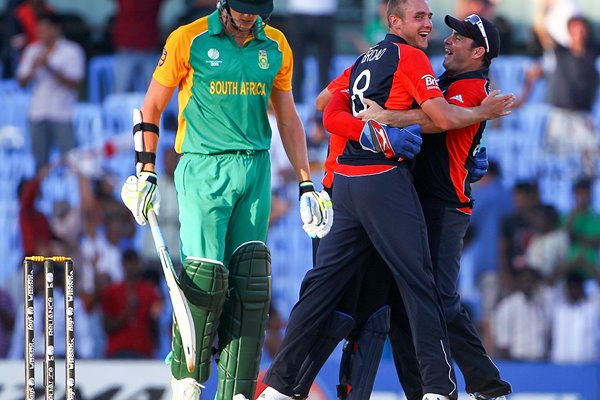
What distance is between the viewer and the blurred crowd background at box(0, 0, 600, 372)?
1051 cm

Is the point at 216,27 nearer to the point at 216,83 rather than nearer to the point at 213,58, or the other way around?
the point at 213,58

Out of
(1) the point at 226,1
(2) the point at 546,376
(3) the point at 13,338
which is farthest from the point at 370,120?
(3) the point at 13,338

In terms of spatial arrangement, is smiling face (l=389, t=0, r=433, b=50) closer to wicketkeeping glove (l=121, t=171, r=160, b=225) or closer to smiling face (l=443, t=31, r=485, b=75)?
smiling face (l=443, t=31, r=485, b=75)

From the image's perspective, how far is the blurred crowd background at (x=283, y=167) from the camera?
34.5 feet

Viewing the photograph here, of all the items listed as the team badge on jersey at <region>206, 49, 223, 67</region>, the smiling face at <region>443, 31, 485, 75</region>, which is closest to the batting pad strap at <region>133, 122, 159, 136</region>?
the team badge on jersey at <region>206, 49, 223, 67</region>

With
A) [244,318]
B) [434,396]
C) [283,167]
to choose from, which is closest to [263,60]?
[244,318]

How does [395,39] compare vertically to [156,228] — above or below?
above

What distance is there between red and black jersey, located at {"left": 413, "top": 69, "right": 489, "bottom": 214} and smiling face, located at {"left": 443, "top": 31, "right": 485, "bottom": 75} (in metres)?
0.05

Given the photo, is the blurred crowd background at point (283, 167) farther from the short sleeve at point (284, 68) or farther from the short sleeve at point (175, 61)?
the short sleeve at point (175, 61)

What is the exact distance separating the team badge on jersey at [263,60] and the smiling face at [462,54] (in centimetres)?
92

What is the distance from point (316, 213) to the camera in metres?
5.84

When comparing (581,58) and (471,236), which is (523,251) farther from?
(581,58)

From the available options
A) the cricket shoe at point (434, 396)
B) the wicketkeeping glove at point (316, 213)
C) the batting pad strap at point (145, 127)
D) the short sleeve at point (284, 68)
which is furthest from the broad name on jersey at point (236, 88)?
the cricket shoe at point (434, 396)

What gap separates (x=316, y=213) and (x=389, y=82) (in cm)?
73
